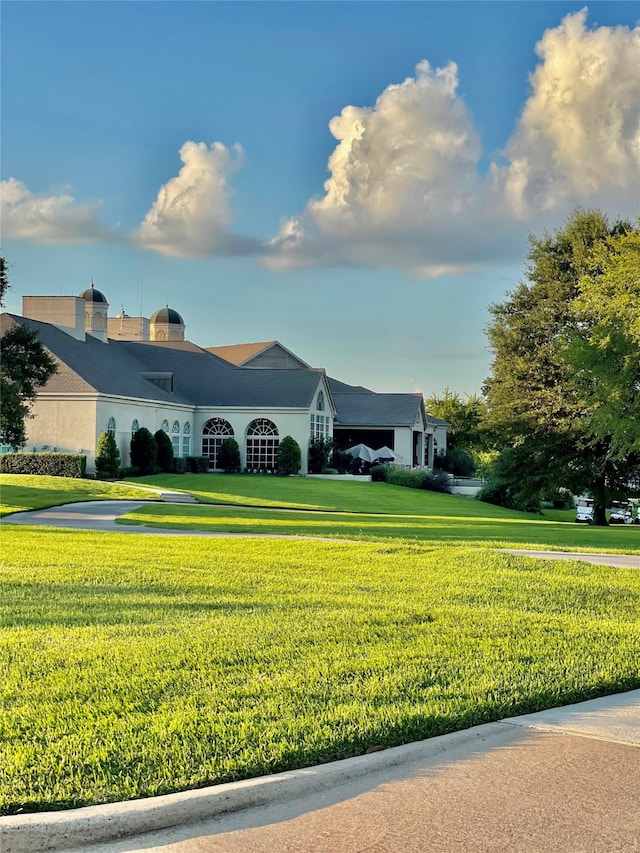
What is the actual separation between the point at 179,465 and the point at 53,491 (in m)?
14.2

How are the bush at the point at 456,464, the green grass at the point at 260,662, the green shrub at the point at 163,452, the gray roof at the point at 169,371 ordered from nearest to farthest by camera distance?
the green grass at the point at 260,662, the gray roof at the point at 169,371, the green shrub at the point at 163,452, the bush at the point at 456,464

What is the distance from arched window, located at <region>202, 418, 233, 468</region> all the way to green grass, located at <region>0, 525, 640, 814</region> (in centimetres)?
3950

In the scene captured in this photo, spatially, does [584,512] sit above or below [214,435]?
below

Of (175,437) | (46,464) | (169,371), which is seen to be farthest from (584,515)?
(46,464)

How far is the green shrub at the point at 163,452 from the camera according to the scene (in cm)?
4810

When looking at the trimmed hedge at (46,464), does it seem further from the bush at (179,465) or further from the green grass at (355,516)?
the bush at (179,465)

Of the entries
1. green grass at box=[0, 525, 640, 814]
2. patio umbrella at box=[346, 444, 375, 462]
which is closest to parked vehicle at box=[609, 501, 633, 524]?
patio umbrella at box=[346, 444, 375, 462]

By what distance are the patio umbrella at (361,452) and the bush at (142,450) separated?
15814 millimetres

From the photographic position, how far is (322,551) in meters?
16.9

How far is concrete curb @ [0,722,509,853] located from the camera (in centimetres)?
450

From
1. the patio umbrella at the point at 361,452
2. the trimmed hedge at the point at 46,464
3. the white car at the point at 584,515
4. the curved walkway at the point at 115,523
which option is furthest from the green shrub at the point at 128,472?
the white car at the point at 584,515

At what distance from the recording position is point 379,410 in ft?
208

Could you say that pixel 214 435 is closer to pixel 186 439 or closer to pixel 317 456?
A: pixel 186 439

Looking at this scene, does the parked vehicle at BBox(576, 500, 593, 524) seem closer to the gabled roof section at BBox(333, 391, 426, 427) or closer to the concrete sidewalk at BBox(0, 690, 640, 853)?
the gabled roof section at BBox(333, 391, 426, 427)
